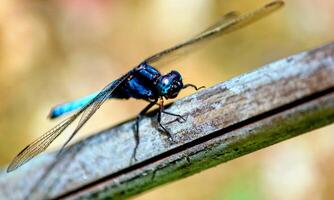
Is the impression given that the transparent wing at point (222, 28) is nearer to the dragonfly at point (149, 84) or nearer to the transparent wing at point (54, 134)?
the dragonfly at point (149, 84)

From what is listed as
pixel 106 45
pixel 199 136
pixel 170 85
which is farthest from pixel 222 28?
pixel 106 45

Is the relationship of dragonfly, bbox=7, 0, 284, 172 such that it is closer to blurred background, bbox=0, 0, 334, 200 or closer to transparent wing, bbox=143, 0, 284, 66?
transparent wing, bbox=143, 0, 284, 66

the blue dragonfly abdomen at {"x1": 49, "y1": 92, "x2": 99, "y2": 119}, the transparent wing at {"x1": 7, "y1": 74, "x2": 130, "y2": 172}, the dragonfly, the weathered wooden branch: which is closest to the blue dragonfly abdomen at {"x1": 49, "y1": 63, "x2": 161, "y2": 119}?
the dragonfly

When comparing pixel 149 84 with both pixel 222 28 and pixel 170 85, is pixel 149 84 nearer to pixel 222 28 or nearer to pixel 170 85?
pixel 170 85

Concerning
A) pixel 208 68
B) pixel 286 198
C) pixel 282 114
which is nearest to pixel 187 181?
pixel 286 198

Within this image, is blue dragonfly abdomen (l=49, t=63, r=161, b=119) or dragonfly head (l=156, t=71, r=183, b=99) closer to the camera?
dragonfly head (l=156, t=71, r=183, b=99)

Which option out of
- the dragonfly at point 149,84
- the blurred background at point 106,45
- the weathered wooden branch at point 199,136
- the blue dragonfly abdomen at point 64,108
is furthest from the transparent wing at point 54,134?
the blurred background at point 106,45

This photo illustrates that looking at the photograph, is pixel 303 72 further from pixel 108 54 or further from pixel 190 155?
pixel 108 54
